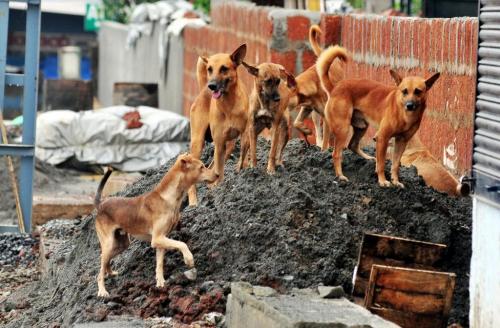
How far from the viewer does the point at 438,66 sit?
460 inches

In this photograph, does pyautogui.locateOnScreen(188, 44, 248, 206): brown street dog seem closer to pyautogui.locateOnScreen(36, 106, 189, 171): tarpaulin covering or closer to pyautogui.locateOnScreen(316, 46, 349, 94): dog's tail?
pyautogui.locateOnScreen(316, 46, 349, 94): dog's tail

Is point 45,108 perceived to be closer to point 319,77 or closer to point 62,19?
point 62,19

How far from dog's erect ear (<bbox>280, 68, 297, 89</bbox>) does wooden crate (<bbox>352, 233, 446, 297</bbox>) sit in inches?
74.9

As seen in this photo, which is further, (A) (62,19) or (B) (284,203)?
(A) (62,19)

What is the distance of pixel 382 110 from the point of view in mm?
9820

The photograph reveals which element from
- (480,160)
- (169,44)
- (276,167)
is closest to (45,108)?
(169,44)

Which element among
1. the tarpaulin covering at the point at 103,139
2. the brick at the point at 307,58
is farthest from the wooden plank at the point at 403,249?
the tarpaulin covering at the point at 103,139

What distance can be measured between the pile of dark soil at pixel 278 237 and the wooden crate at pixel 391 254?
196 mm

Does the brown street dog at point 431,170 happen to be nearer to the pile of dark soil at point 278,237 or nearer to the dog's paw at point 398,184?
the pile of dark soil at point 278,237

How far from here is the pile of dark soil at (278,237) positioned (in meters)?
8.70

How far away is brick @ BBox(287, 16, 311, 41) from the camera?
14844mm

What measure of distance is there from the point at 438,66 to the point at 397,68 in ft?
3.87

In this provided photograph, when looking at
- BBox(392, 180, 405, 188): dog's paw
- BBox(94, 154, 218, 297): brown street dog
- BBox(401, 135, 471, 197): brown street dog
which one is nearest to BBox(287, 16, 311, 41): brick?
BBox(401, 135, 471, 197): brown street dog

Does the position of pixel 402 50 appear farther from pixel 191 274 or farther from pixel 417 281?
pixel 417 281
